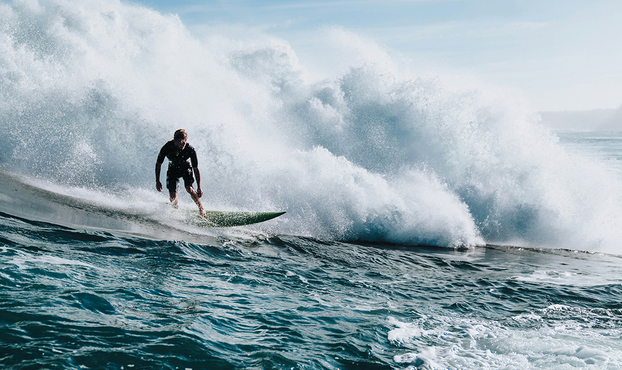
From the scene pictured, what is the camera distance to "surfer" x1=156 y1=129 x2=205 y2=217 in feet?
27.3

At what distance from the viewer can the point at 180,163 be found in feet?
28.3

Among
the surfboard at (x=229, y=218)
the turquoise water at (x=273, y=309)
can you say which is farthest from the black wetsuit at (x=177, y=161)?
the turquoise water at (x=273, y=309)

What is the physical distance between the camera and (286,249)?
792 cm

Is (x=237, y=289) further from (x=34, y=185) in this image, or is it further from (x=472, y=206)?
(x=472, y=206)

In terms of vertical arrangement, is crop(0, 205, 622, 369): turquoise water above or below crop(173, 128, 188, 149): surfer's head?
below

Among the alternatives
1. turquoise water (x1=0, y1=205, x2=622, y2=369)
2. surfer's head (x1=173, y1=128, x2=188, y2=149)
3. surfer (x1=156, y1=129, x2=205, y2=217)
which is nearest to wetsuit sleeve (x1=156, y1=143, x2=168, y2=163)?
surfer (x1=156, y1=129, x2=205, y2=217)

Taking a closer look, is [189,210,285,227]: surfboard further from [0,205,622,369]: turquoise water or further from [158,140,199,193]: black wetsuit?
[0,205,622,369]: turquoise water

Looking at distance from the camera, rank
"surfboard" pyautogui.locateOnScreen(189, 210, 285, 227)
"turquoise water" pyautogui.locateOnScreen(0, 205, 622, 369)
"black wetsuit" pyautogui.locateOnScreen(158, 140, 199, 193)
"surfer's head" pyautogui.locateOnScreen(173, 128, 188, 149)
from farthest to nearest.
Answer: "surfboard" pyautogui.locateOnScreen(189, 210, 285, 227) < "black wetsuit" pyautogui.locateOnScreen(158, 140, 199, 193) < "surfer's head" pyautogui.locateOnScreen(173, 128, 188, 149) < "turquoise water" pyautogui.locateOnScreen(0, 205, 622, 369)

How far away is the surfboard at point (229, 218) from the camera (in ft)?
28.4

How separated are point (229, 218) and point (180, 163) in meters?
1.42

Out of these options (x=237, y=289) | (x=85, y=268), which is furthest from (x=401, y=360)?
(x=85, y=268)

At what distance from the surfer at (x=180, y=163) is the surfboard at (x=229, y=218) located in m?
0.16

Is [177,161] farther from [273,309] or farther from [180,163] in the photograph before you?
[273,309]

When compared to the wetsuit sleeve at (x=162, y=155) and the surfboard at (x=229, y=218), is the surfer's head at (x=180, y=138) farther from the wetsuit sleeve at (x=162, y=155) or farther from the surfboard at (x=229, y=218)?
the surfboard at (x=229, y=218)
